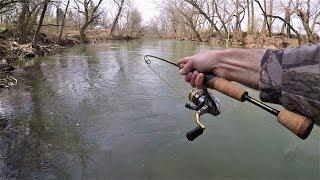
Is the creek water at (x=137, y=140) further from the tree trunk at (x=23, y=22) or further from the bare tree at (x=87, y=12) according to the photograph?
the bare tree at (x=87, y=12)

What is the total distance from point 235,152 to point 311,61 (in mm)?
4903

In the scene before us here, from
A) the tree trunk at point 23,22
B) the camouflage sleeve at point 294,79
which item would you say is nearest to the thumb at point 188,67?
the camouflage sleeve at point 294,79

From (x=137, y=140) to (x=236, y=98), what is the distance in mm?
4636

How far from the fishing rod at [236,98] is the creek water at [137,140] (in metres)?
2.62

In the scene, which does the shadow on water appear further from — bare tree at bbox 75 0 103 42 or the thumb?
bare tree at bbox 75 0 103 42

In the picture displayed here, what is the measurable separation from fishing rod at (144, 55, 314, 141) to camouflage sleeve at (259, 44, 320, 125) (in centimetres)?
5

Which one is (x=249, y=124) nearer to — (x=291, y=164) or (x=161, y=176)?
(x=291, y=164)

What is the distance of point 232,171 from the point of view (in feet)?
17.9

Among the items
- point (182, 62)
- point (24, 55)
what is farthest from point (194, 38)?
point (182, 62)

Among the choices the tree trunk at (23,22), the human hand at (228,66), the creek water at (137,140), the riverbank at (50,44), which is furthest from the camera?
the tree trunk at (23,22)

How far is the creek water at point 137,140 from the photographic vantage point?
5488 mm

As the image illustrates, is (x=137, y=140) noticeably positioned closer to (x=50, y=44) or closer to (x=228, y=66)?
(x=228, y=66)

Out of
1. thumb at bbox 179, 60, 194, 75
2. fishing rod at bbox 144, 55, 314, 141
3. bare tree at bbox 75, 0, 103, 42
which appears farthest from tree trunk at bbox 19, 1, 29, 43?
thumb at bbox 179, 60, 194, 75

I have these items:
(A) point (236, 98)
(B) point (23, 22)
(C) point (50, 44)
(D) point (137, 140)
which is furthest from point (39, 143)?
(C) point (50, 44)
